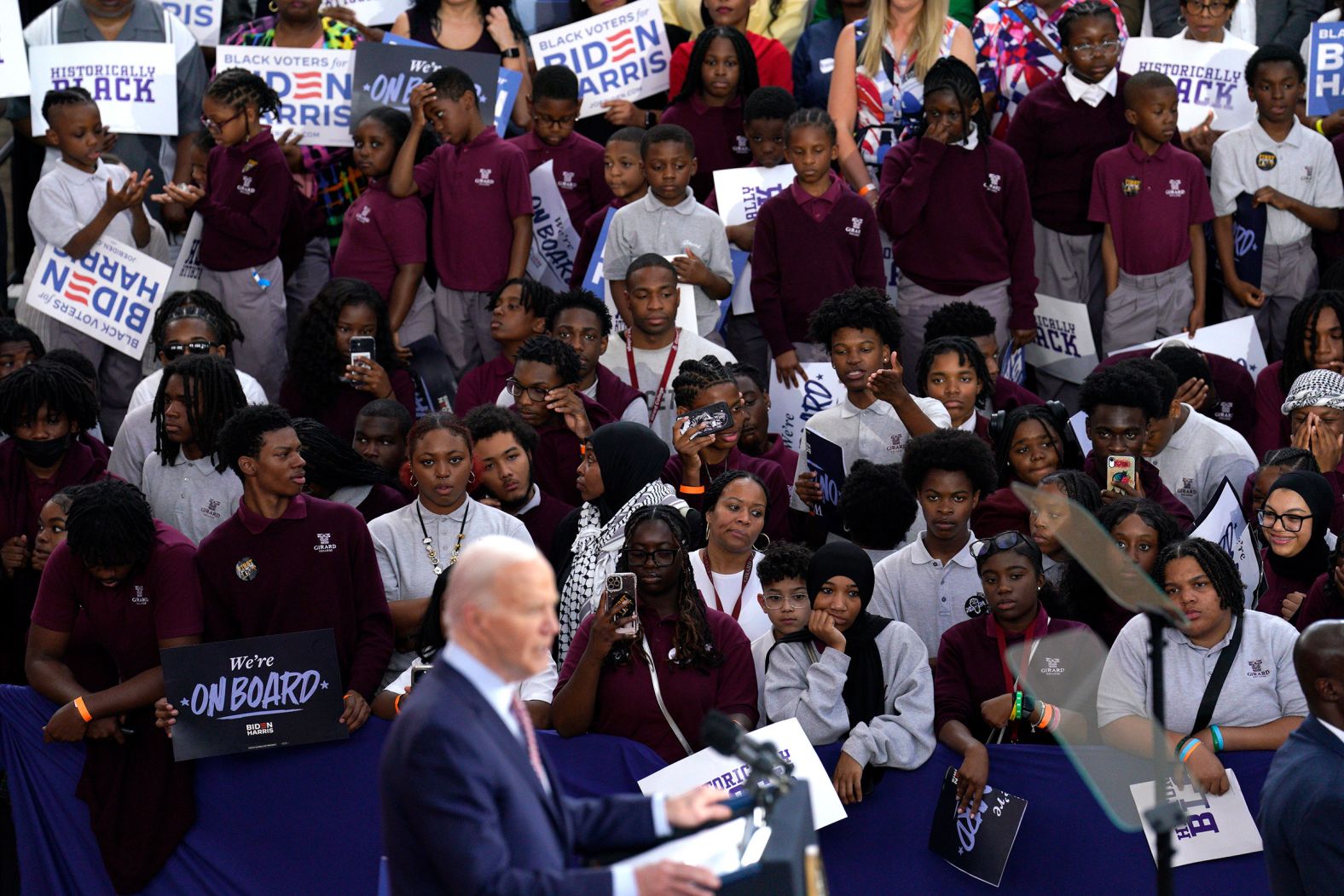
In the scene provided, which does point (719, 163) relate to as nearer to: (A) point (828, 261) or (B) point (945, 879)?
(A) point (828, 261)

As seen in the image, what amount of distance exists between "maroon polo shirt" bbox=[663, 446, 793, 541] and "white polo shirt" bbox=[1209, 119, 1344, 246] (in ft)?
11.8

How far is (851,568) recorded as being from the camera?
6.32 meters

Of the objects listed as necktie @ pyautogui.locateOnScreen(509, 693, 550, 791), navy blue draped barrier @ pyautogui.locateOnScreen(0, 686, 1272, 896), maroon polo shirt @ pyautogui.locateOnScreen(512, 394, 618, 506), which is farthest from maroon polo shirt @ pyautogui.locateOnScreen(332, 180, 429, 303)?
necktie @ pyautogui.locateOnScreen(509, 693, 550, 791)

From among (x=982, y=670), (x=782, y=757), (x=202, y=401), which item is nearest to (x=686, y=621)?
(x=782, y=757)

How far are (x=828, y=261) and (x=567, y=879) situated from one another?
6276 mm

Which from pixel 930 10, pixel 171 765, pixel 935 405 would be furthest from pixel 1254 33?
pixel 171 765

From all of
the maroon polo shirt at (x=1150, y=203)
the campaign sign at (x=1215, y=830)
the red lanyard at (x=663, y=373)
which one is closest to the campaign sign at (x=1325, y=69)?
the maroon polo shirt at (x=1150, y=203)

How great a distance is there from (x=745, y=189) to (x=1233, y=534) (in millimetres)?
3968

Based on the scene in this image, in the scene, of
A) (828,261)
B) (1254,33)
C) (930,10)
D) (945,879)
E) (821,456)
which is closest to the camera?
(945,879)

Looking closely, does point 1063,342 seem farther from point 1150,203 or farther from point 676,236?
point 676,236

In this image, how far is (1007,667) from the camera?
6359 mm

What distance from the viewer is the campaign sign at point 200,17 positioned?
37.7ft

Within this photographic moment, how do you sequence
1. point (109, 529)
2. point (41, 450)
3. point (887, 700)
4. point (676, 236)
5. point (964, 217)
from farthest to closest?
1. point (676, 236)
2. point (964, 217)
3. point (41, 450)
4. point (109, 529)
5. point (887, 700)

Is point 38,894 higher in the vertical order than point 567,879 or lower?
lower
